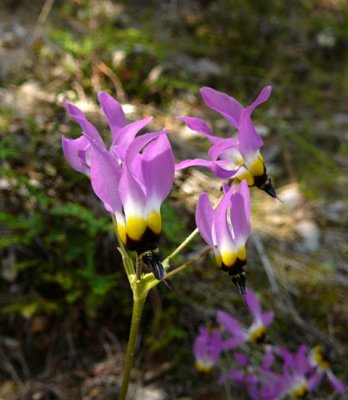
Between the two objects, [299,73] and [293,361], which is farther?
[299,73]

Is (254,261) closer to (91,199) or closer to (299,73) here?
(91,199)

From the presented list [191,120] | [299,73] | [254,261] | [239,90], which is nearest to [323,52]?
[299,73]

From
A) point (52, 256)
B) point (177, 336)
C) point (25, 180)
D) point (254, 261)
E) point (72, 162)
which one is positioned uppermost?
point (72, 162)

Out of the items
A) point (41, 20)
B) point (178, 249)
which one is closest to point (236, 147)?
point (178, 249)

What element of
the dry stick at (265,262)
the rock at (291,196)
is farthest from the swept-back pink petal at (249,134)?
the rock at (291,196)

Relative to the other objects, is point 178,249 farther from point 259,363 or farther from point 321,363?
point 259,363
